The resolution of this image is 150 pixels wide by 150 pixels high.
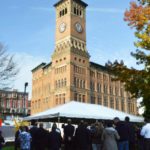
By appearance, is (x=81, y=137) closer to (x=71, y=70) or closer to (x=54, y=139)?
(x=54, y=139)

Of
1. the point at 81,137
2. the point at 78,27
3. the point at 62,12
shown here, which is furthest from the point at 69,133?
the point at 62,12

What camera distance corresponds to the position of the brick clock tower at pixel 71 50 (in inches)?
2810

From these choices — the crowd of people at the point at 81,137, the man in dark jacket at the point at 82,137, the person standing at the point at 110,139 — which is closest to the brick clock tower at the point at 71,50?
the crowd of people at the point at 81,137

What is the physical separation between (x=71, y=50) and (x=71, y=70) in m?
4.52

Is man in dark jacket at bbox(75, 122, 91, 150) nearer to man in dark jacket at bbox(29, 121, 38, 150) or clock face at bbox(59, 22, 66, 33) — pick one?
man in dark jacket at bbox(29, 121, 38, 150)

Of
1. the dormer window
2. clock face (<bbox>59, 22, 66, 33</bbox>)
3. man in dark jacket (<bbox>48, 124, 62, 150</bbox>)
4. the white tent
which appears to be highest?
the dormer window

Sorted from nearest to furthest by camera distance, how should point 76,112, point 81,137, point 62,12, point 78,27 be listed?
point 81,137 → point 76,112 → point 78,27 → point 62,12

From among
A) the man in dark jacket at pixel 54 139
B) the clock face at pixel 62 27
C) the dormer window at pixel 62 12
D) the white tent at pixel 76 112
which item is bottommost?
the man in dark jacket at pixel 54 139

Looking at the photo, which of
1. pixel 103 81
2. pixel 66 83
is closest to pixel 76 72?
pixel 66 83

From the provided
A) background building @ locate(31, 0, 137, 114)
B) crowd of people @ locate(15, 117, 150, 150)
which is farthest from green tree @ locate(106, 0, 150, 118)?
background building @ locate(31, 0, 137, 114)

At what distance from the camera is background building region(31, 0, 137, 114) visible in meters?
71.8

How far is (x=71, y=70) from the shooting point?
71.2m

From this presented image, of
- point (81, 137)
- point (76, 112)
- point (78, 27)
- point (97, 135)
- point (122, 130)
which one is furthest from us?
point (78, 27)

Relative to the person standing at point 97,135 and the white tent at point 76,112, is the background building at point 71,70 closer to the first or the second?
the white tent at point 76,112
